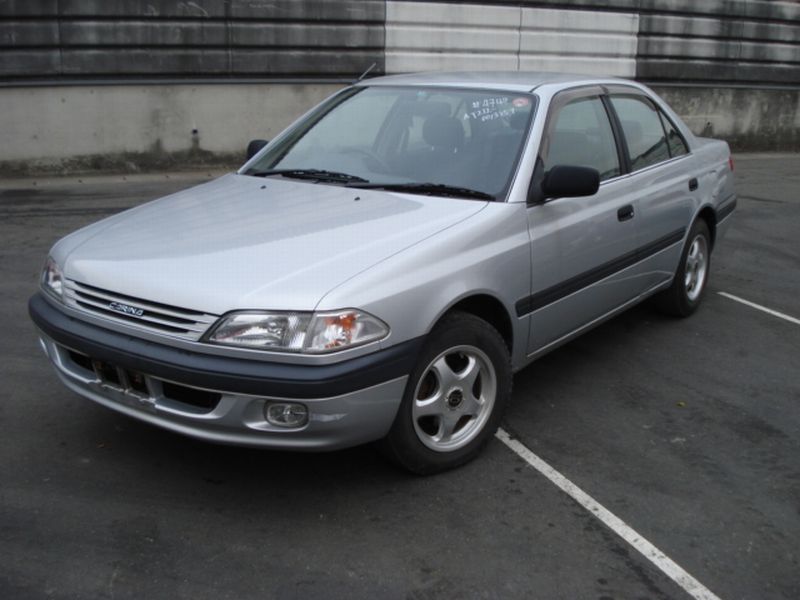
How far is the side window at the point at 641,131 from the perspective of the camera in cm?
530

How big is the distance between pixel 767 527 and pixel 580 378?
167 cm

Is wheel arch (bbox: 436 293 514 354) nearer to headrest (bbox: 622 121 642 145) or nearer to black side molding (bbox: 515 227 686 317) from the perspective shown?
black side molding (bbox: 515 227 686 317)

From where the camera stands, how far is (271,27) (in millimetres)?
12836

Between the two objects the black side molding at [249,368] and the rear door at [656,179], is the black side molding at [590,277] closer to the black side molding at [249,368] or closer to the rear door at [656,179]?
the rear door at [656,179]

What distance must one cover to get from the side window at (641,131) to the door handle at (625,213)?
34 centimetres

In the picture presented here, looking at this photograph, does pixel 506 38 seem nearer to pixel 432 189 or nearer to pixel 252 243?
pixel 432 189

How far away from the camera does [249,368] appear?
10.6ft

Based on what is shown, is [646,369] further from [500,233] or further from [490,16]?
[490,16]

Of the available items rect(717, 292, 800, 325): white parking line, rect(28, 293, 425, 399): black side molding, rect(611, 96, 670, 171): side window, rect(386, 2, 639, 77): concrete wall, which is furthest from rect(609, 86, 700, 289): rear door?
rect(386, 2, 639, 77): concrete wall

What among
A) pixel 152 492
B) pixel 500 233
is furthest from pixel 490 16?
pixel 152 492

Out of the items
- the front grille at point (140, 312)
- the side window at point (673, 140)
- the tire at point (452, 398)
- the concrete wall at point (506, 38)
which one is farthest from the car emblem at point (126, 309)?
the concrete wall at point (506, 38)

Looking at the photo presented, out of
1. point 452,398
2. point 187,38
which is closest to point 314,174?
point 452,398

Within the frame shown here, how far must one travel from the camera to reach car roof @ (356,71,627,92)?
188 inches

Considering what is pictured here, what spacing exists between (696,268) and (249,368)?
13.4ft
